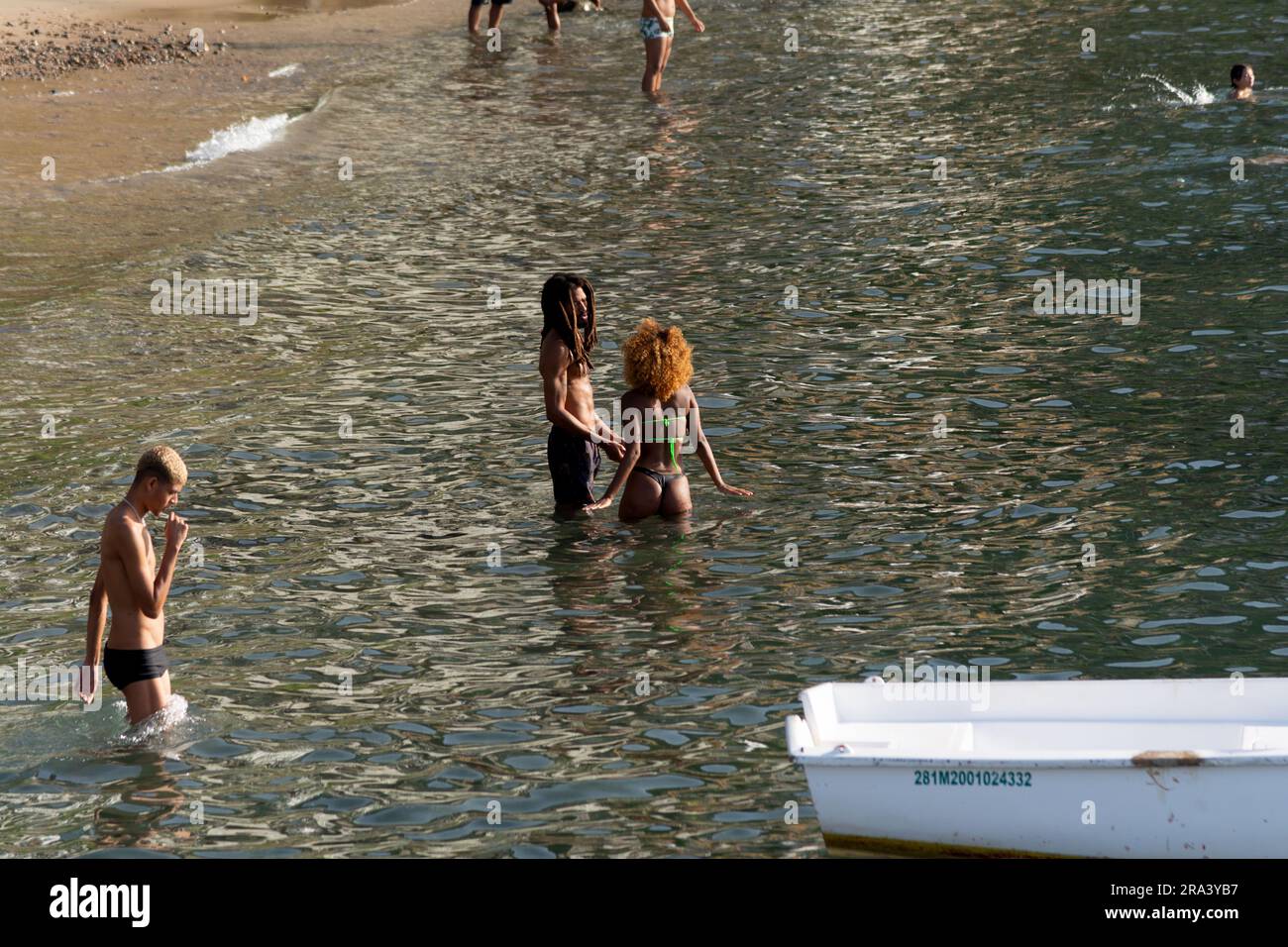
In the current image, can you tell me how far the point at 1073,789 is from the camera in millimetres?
Result: 7715

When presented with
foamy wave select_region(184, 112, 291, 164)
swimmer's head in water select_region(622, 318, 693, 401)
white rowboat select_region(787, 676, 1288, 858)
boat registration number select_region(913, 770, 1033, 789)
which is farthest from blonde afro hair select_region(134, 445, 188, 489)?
foamy wave select_region(184, 112, 291, 164)

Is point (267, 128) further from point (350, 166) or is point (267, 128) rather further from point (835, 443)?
point (835, 443)

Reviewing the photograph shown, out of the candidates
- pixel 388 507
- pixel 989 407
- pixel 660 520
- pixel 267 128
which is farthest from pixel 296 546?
pixel 267 128

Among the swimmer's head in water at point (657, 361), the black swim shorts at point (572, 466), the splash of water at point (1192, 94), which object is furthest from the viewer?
the splash of water at point (1192, 94)

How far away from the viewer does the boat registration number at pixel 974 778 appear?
7727 millimetres

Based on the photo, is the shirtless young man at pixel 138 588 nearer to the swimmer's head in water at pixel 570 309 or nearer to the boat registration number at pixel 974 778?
the swimmer's head in water at pixel 570 309

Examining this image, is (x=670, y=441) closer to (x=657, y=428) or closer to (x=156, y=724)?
(x=657, y=428)

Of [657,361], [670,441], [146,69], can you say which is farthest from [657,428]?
[146,69]

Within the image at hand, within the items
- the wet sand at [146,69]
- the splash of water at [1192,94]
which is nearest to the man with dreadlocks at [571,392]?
the wet sand at [146,69]

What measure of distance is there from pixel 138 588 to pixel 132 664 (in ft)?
1.61

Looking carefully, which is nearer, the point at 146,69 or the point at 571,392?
Answer: the point at 571,392

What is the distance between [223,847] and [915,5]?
29.9 meters

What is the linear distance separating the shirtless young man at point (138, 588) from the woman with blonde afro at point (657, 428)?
13.2ft

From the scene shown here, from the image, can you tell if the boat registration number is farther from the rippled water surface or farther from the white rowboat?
the rippled water surface
